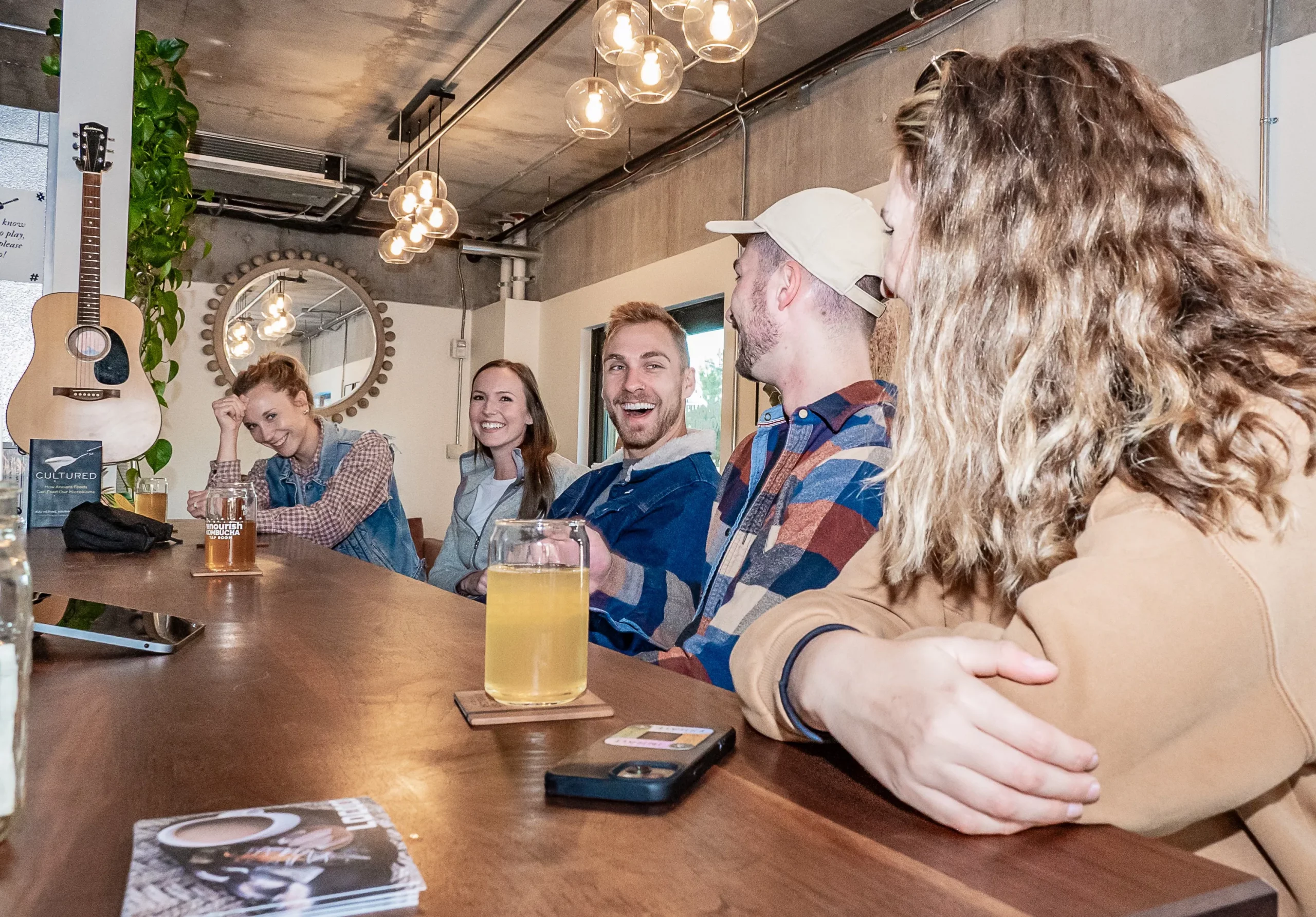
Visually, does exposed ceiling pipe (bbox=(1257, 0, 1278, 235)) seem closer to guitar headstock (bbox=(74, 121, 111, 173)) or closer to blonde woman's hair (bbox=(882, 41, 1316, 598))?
blonde woman's hair (bbox=(882, 41, 1316, 598))

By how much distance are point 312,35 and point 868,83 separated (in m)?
2.47

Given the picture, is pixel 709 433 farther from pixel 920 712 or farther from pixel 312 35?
pixel 312 35

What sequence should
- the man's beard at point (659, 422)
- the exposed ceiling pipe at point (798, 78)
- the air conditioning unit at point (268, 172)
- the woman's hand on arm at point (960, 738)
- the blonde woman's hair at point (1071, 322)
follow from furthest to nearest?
the air conditioning unit at point (268, 172)
the exposed ceiling pipe at point (798, 78)
the man's beard at point (659, 422)
the blonde woman's hair at point (1071, 322)
the woman's hand on arm at point (960, 738)

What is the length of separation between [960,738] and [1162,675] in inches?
5.7

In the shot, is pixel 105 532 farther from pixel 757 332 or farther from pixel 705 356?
pixel 705 356

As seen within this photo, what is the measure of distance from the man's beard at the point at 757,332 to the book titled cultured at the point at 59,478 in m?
1.90

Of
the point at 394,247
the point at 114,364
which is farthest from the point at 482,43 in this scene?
the point at 114,364

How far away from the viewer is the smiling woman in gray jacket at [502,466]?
316 centimetres

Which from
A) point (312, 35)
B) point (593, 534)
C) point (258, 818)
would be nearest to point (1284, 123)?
point (593, 534)

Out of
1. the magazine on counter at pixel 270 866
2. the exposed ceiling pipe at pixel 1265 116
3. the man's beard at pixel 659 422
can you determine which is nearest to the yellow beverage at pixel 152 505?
the man's beard at pixel 659 422

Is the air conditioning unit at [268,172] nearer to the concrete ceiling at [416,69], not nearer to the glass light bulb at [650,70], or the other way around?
the concrete ceiling at [416,69]

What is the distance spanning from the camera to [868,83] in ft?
14.0

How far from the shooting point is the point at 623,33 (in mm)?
2539

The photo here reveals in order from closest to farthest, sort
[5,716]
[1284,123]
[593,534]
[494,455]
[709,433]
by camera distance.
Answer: [5,716] < [593,534] < [709,433] < [1284,123] < [494,455]
